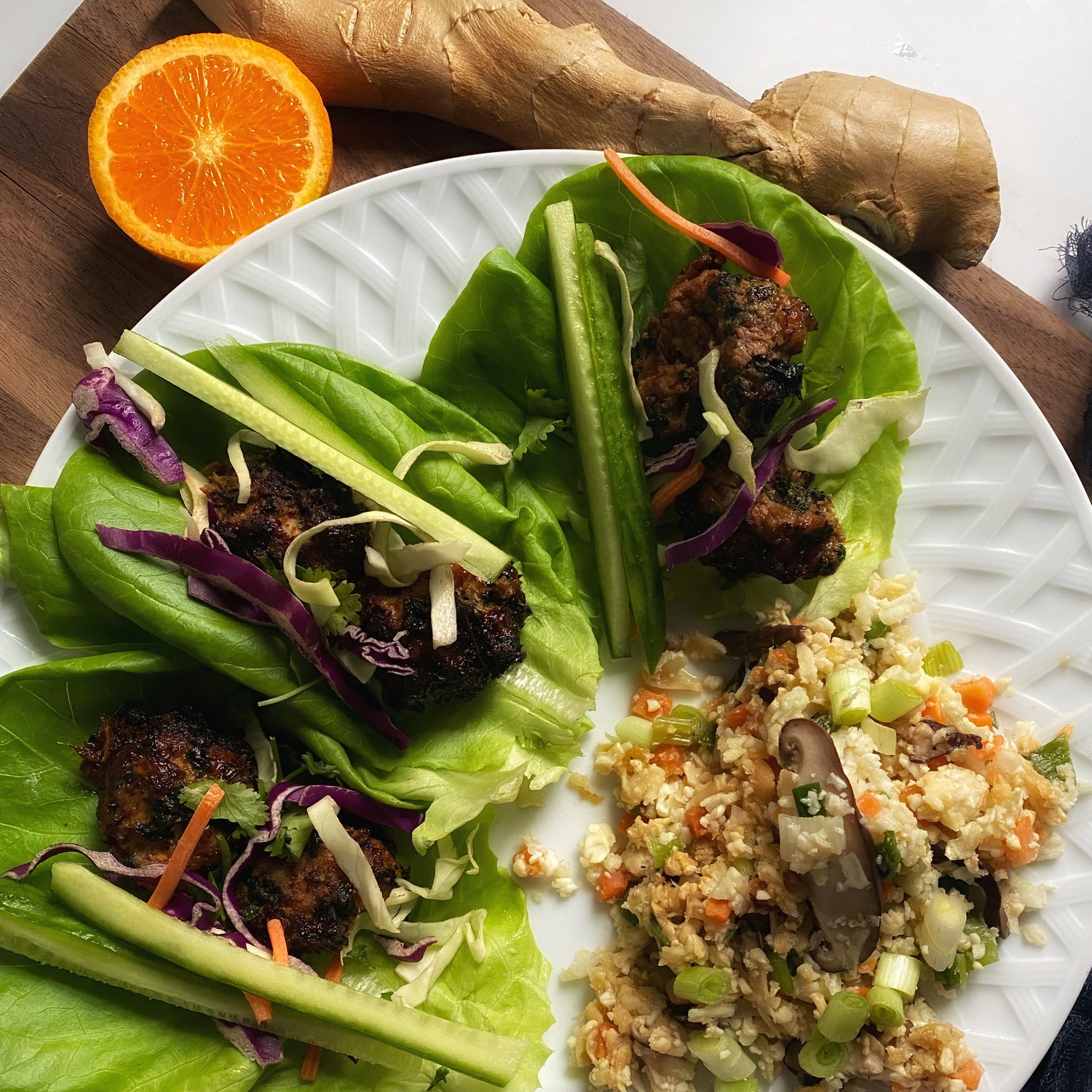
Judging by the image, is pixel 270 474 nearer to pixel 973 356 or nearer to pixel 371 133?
pixel 371 133

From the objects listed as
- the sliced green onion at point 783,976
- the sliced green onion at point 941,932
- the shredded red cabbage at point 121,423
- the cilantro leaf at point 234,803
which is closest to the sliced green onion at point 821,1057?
the sliced green onion at point 783,976

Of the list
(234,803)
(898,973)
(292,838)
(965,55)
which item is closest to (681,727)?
(898,973)

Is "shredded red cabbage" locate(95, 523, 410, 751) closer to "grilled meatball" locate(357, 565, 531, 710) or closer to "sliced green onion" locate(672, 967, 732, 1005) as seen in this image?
"grilled meatball" locate(357, 565, 531, 710)

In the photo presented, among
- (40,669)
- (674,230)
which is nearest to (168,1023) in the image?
(40,669)

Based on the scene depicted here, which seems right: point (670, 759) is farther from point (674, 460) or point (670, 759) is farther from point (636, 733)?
point (674, 460)

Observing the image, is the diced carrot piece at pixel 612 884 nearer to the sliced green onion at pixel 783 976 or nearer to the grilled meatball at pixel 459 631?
the sliced green onion at pixel 783 976
